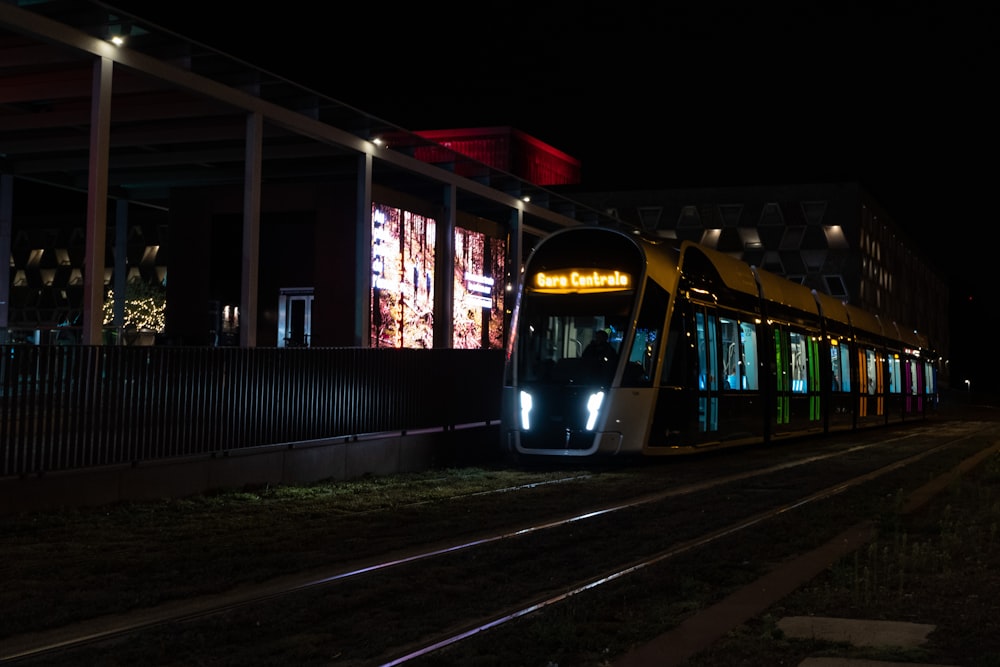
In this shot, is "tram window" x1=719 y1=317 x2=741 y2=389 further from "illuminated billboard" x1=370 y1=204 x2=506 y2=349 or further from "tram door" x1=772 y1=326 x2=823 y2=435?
"illuminated billboard" x1=370 y1=204 x2=506 y2=349

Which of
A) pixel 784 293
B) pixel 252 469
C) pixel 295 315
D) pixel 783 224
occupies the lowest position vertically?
pixel 252 469

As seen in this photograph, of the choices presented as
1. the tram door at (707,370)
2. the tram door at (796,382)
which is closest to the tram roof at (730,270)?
the tram door at (707,370)

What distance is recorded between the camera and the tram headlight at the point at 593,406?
1655cm

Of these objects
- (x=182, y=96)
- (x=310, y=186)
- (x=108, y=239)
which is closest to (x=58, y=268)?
(x=108, y=239)

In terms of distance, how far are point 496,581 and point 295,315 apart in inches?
840

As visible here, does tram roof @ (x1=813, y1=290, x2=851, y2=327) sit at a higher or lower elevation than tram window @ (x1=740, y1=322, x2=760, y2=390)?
higher

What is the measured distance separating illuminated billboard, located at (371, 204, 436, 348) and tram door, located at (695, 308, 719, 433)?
8977 mm

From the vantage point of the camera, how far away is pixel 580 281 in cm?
1742

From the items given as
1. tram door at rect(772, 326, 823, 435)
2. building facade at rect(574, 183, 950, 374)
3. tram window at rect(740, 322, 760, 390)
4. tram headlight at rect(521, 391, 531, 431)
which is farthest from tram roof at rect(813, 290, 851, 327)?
building facade at rect(574, 183, 950, 374)

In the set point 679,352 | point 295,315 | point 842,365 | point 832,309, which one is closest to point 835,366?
point 842,365

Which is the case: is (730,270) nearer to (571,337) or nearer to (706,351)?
(706,351)

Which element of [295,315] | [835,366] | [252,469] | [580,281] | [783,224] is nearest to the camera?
[252,469]

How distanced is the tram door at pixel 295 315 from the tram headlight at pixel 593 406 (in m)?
13.1

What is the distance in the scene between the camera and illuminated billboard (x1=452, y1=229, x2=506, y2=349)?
28.8 m
